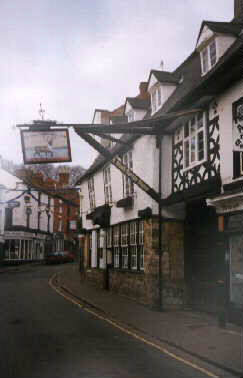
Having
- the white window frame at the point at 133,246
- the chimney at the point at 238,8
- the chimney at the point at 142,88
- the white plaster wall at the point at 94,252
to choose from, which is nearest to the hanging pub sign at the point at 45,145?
the white window frame at the point at 133,246

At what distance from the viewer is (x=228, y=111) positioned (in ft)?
40.9

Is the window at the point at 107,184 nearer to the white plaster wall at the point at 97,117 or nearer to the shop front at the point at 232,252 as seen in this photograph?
the white plaster wall at the point at 97,117

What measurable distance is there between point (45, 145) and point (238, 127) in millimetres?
5782

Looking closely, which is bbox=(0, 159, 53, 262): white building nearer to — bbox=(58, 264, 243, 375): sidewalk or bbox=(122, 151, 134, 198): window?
bbox=(122, 151, 134, 198): window

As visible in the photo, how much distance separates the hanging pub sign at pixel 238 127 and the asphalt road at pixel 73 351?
178 inches

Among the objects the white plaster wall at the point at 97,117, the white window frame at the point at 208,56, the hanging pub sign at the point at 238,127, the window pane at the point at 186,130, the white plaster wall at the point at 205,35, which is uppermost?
the white plaster wall at the point at 97,117

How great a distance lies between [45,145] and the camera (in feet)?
44.5

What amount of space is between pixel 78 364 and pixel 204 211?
→ 28.9ft

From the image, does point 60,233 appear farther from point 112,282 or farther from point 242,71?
point 242,71

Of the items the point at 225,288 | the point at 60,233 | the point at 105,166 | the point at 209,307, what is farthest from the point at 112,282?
the point at 60,233

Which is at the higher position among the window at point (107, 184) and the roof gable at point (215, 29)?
the roof gable at point (215, 29)

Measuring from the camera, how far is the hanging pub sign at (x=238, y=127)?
984 centimetres

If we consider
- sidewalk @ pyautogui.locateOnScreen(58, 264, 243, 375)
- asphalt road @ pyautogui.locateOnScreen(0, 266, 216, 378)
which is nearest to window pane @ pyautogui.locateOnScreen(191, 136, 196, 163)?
sidewalk @ pyautogui.locateOnScreen(58, 264, 243, 375)

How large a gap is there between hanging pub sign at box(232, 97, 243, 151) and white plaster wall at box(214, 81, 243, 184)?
0.18m
